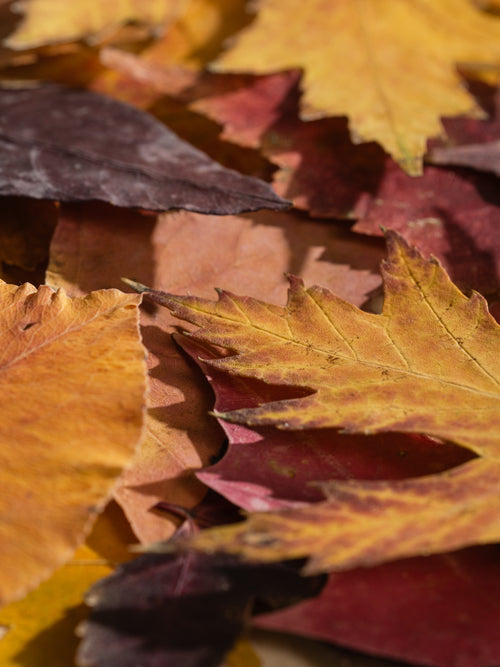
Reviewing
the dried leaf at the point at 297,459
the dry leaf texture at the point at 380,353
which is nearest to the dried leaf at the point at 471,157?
the dry leaf texture at the point at 380,353

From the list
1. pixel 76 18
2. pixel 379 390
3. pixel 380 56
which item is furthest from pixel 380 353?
pixel 76 18

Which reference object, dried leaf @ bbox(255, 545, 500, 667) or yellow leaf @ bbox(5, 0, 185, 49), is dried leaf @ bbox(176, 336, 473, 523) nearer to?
dried leaf @ bbox(255, 545, 500, 667)

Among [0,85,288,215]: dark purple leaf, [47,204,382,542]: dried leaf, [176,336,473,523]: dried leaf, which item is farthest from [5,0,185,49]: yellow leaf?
[176,336,473,523]: dried leaf

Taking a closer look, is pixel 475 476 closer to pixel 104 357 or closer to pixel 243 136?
pixel 104 357

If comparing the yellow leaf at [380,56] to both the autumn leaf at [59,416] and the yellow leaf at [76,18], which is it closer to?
the yellow leaf at [76,18]

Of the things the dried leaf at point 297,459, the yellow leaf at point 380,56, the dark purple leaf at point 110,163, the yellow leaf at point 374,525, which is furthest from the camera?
the yellow leaf at point 380,56

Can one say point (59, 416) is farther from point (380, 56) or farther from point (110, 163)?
point (380, 56)

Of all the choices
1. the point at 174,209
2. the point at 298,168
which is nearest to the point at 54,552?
the point at 174,209
